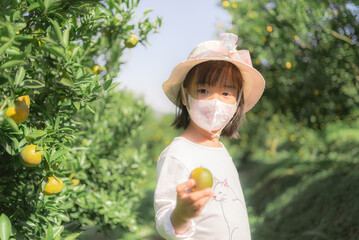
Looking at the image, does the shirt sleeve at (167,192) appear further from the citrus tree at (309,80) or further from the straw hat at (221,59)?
the citrus tree at (309,80)

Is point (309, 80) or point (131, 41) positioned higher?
point (131, 41)

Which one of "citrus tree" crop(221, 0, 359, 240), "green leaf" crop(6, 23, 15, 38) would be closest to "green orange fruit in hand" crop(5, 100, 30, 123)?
"green leaf" crop(6, 23, 15, 38)

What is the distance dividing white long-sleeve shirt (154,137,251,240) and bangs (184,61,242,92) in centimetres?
32

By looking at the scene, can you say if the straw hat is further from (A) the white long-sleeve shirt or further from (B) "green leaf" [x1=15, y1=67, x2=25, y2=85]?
(B) "green leaf" [x1=15, y1=67, x2=25, y2=85]

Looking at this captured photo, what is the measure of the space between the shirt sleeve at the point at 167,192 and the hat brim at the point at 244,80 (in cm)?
45

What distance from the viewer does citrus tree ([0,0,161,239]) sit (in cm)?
138

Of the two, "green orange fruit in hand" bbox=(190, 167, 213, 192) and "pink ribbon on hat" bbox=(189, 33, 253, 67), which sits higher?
"pink ribbon on hat" bbox=(189, 33, 253, 67)

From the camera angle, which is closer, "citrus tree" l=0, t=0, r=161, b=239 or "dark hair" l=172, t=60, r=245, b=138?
"citrus tree" l=0, t=0, r=161, b=239

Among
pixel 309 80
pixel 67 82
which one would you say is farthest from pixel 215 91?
pixel 309 80

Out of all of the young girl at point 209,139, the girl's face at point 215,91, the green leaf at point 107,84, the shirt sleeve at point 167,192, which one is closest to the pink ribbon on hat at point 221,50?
the young girl at point 209,139

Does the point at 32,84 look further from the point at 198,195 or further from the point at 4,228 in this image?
the point at 198,195

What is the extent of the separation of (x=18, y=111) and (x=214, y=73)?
Result: 2.94 ft

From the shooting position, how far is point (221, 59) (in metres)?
1.68

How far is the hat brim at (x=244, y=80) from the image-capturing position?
1.74m
